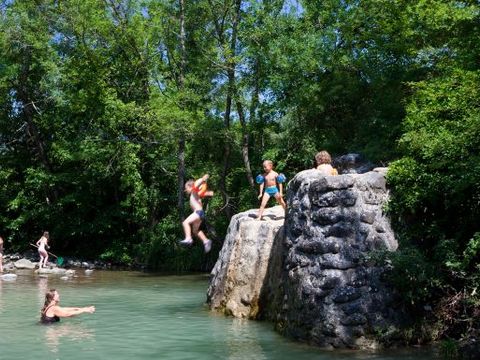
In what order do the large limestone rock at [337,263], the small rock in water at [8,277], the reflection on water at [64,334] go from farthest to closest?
1. the small rock in water at [8,277]
2. the reflection on water at [64,334]
3. the large limestone rock at [337,263]

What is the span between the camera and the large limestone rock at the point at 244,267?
509 inches

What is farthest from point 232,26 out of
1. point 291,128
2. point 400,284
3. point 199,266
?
point 400,284

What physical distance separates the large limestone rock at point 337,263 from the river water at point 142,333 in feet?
1.32

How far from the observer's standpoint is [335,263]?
9.98 meters

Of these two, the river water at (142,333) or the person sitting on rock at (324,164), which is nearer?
the river water at (142,333)

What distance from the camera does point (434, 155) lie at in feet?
34.8

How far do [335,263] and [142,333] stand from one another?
3.99 meters

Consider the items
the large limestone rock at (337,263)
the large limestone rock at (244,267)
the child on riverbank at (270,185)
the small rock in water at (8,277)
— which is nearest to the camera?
the large limestone rock at (337,263)

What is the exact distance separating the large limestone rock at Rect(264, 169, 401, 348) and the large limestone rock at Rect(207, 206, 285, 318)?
1957 mm

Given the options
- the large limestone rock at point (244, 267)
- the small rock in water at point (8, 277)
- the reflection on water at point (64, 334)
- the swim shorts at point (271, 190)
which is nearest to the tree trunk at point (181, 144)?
the small rock in water at point (8, 277)

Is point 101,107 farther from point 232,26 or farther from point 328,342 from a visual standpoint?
point 328,342

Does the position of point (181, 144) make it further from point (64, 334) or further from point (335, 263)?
point (335, 263)

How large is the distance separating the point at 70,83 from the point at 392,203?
21.8m

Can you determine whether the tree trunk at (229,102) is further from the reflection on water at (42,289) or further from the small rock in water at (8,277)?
the small rock in water at (8,277)
